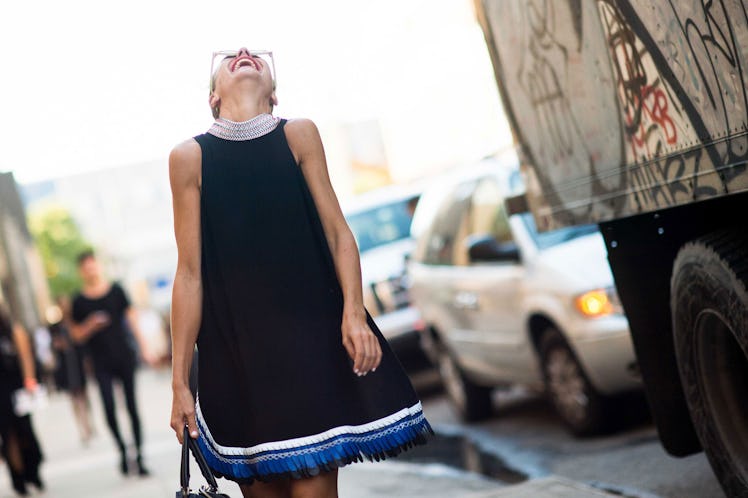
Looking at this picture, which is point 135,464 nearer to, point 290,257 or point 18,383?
point 18,383

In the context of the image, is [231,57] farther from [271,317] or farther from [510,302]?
[510,302]

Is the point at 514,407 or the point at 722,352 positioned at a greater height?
the point at 722,352

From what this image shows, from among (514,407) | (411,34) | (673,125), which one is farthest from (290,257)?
(411,34)

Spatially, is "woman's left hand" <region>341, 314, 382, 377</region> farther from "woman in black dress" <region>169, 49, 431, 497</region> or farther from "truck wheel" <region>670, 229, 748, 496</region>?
"truck wheel" <region>670, 229, 748, 496</region>

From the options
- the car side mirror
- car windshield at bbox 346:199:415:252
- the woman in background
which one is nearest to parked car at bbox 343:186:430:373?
car windshield at bbox 346:199:415:252

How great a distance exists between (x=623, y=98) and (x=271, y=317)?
1.52 m

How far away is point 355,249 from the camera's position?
3945mm

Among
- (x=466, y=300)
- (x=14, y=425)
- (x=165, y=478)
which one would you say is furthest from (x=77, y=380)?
(x=466, y=300)

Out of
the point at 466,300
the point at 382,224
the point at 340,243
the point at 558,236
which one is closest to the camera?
the point at 340,243

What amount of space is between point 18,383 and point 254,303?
920 centimetres

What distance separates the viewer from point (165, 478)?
36.2ft

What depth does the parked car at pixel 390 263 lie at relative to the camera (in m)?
13.7

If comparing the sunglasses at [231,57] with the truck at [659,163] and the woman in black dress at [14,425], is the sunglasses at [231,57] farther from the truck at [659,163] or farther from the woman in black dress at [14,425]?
the woman in black dress at [14,425]

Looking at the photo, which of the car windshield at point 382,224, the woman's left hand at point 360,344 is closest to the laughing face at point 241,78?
the woman's left hand at point 360,344
